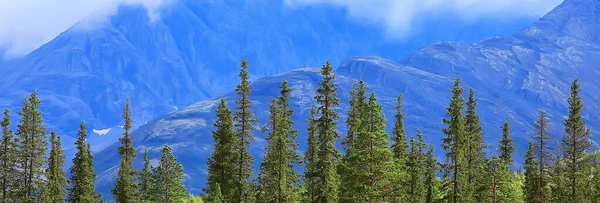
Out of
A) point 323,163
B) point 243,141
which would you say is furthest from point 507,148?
point 323,163

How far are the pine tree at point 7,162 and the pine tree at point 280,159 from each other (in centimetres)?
2266

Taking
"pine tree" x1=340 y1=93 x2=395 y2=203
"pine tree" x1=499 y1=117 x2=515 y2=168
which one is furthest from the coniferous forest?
"pine tree" x1=499 y1=117 x2=515 y2=168

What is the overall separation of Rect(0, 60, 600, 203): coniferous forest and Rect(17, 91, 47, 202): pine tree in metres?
0.09

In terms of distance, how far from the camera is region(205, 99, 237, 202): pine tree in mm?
60062

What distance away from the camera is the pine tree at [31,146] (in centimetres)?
6122

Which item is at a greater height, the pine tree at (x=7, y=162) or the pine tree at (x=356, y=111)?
the pine tree at (x=356, y=111)

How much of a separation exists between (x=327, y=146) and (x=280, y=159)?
14.1ft

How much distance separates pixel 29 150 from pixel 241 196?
1911 cm

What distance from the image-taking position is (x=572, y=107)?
6506 centimetres

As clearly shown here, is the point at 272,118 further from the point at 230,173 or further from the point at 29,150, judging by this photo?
the point at 29,150

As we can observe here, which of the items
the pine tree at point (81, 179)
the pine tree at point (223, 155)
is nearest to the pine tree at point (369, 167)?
the pine tree at point (223, 155)

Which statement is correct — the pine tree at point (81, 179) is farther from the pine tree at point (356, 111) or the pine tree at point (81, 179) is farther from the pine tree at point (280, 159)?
the pine tree at point (356, 111)

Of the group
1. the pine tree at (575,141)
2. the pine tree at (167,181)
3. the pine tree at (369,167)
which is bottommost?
the pine tree at (369,167)

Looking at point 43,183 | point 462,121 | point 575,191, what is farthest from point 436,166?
point 43,183
